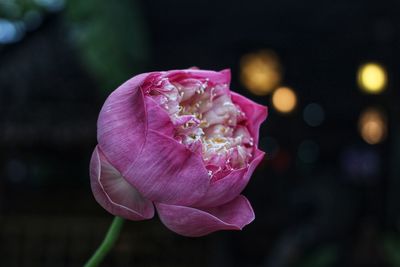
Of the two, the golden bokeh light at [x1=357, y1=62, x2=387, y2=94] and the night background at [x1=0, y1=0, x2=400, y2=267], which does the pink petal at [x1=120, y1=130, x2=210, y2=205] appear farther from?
the golden bokeh light at [x1=357, y1=62, x2=387, y2=94]

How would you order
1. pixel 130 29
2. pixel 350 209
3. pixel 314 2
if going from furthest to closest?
pixel 350 209
pixel 314 2
pixel 130 29

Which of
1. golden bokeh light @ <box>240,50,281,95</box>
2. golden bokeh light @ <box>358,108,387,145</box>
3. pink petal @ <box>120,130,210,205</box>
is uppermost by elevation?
pink petal @ <box>120,130,210,205</box>

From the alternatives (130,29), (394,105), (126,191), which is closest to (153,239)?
(130,29)

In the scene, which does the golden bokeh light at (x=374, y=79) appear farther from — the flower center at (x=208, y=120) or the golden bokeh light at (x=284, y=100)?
the flower center at (x=208, y=120)

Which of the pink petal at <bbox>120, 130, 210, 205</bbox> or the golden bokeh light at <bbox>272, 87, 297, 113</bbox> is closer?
the pink petal at <bbox>120, 130, 210, 205</bbox>

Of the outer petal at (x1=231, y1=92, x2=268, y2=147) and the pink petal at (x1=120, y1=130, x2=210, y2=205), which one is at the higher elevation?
the pink petal at (x1=120, y1=130, x2=210, y2=205)

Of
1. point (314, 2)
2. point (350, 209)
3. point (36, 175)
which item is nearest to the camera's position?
point (314, 2)

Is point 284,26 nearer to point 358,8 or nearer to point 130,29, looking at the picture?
point 358,8

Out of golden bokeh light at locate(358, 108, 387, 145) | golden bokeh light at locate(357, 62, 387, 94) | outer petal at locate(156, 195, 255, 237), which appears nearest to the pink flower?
outer petal at locate(156, 195, 255, 237)
